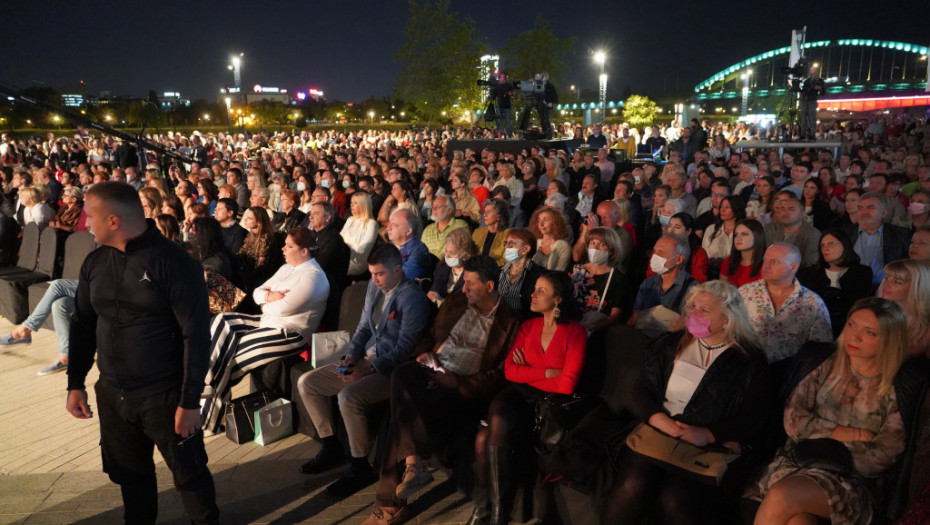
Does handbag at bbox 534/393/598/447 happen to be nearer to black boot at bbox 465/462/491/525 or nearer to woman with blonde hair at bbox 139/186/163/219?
black boot at bbox 465/462/491/525

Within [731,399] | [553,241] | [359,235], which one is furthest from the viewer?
[359,235]

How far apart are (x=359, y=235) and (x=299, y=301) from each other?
250cm

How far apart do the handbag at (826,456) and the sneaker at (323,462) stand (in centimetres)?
309

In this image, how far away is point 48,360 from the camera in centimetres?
677

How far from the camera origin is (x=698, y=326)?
3.40m

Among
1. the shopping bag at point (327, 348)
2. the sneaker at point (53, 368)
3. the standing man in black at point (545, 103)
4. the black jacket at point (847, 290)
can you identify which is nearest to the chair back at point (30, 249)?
the sneaker at point (53, 368)

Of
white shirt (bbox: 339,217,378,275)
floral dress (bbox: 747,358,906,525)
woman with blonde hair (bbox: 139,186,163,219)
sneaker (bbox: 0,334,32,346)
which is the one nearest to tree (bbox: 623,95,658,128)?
white shirt (bbox: 339,217,378,275)

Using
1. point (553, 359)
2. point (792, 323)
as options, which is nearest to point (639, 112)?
point (792, 323)

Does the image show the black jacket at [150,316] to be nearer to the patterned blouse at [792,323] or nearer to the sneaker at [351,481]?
the sneaker at [351,481]

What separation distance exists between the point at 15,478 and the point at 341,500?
2456 mm

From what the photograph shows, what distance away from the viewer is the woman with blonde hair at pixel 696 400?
3.08 m

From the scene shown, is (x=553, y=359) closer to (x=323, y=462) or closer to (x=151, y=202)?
(x=323, y=462)

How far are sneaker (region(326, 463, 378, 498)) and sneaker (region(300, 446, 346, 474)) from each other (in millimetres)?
237

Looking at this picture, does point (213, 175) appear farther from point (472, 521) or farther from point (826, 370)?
point (826, 370)
